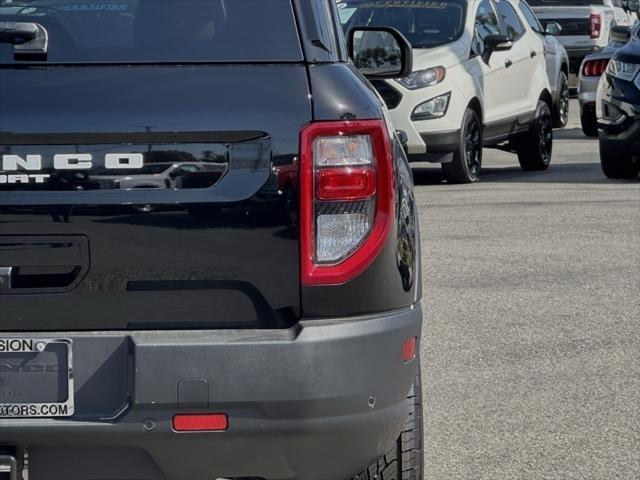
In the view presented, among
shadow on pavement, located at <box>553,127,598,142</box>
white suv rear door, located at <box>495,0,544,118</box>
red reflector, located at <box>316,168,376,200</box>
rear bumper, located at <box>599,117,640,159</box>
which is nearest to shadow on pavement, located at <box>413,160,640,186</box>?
rear bumper, located at <box>599,117,640,159</box>

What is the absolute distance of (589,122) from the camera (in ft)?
64.3

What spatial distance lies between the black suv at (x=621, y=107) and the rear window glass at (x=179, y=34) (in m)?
10.4

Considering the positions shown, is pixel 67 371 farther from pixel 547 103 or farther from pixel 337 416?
pixel 547 103

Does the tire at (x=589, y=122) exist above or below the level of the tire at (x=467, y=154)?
below

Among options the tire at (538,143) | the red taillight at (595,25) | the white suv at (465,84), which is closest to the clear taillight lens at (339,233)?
the white suv at (465,84)

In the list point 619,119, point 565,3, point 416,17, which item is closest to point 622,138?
point 619,119

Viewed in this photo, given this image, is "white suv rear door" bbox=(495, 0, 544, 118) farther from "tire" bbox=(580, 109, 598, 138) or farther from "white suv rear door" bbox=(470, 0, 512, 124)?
"tire" bbox=(580, 109, 598, 138)

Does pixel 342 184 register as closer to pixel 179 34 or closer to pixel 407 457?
pixel 179 34

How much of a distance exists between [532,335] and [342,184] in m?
3.95

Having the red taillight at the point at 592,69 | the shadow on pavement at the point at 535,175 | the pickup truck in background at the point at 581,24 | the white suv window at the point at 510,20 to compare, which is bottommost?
the pickup truck in background at the point at 581,24

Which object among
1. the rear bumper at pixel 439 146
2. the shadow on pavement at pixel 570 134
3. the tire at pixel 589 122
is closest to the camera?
the rear bumper at pixel 439 146

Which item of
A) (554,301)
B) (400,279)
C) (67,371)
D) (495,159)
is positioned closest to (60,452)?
(67,371)

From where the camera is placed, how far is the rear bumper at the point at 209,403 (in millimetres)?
3680

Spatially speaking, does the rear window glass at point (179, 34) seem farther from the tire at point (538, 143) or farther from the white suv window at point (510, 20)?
the tire at point (538, 143)
